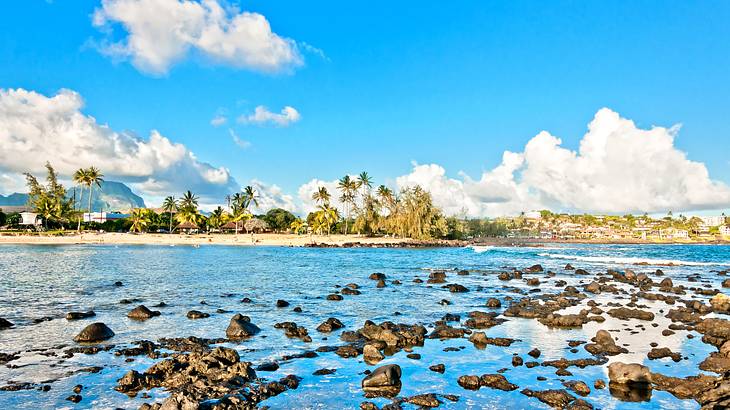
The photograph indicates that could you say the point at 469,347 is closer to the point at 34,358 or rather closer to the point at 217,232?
the point at 34,358

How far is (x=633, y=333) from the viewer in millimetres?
21672

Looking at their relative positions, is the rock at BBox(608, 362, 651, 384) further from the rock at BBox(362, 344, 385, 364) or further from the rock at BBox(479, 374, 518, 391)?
the rock at BBox(362, 344, 385, 364)

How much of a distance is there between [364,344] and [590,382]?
27.8 feet

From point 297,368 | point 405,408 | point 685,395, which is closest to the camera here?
point 405,408

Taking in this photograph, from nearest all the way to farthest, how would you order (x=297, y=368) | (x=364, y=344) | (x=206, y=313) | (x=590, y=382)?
(x=590, y=382), (x=297, y=368), (x=364, y=344), (x=206, y=313)

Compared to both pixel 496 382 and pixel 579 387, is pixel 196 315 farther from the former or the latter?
→ pixel 579 387

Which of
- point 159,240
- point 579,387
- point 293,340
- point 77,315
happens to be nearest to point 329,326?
point 293,340

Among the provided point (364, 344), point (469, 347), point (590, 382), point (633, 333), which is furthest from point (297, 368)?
point (633, 333)

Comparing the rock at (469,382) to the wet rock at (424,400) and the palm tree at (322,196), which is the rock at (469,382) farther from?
the palm tree at (322,196)

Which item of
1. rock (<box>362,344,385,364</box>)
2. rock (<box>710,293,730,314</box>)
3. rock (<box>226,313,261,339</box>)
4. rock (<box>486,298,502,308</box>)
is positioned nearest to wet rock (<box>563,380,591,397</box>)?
rock (<box>362,344,385,364</box>)

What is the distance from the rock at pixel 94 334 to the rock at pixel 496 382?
15.7m

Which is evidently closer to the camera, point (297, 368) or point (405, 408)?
point (405, 408)

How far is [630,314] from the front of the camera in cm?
2586

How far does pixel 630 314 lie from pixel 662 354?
895 cm
